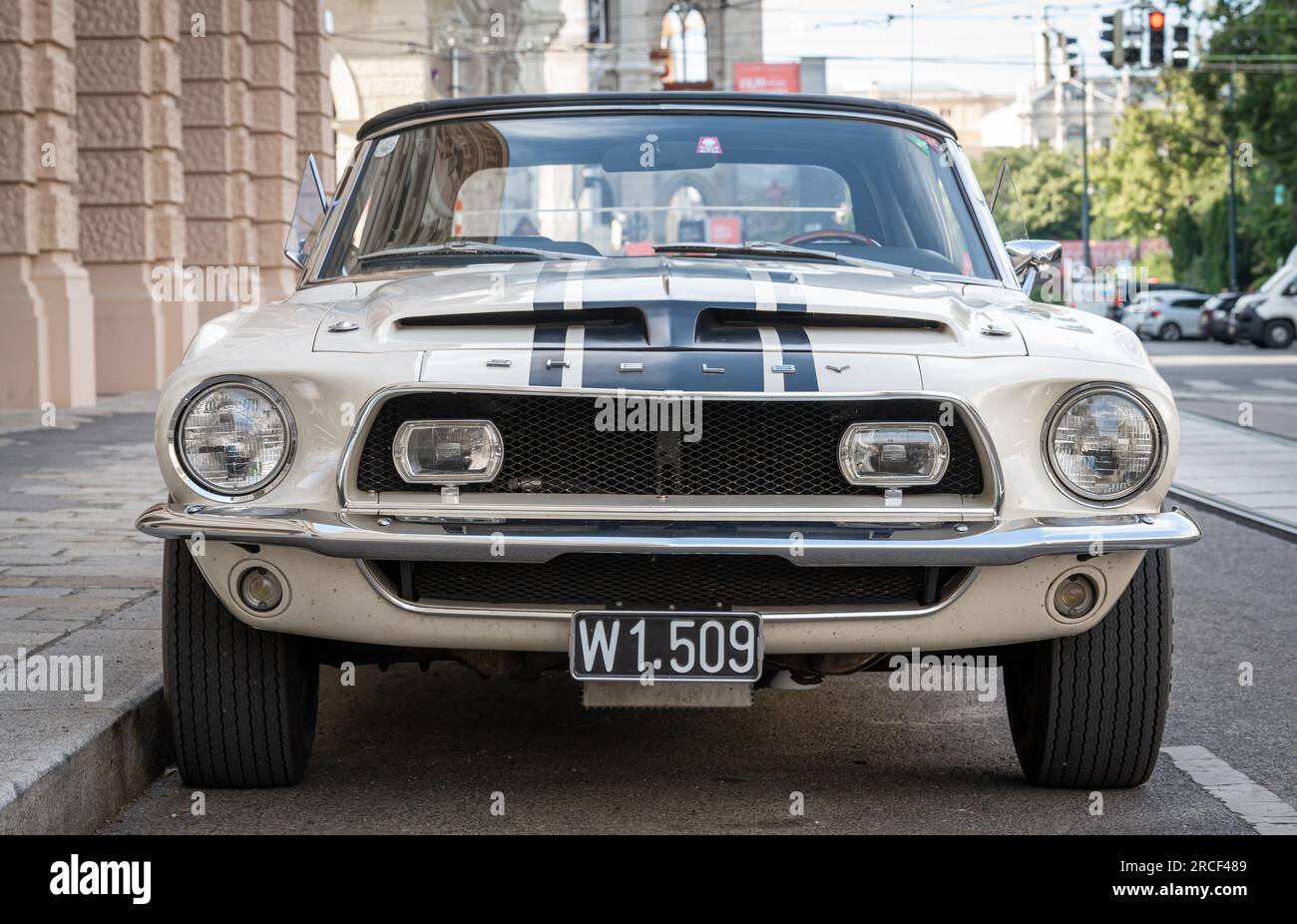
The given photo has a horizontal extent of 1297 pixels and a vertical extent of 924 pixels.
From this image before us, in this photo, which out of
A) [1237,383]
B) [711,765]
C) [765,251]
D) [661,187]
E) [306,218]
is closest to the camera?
[711,765]

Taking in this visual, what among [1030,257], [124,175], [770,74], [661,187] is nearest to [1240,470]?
[1030,257]

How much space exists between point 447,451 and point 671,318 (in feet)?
1.71

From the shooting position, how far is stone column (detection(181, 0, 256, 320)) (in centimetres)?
2006

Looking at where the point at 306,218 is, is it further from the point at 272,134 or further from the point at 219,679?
the point at 272,134

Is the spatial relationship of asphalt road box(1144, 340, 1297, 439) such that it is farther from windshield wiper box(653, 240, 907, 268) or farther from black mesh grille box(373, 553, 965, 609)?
black mesh grille box(373, 553, 965, 609)

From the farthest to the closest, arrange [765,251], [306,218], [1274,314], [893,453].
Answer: [1274,314] < [306,218] < [765,251] < [893,453]

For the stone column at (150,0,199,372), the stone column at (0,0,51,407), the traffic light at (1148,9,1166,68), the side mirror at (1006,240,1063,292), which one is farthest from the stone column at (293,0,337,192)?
the side mirror at (1006,240,1063,292)

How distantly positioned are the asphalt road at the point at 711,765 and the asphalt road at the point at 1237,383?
10.5 meters

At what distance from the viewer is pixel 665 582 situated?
3.50 meters

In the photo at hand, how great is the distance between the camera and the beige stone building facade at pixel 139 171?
14.4 meters

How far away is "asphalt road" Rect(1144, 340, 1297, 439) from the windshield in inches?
416
